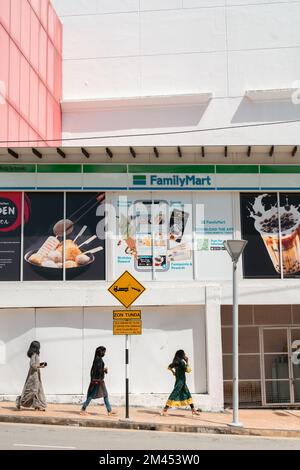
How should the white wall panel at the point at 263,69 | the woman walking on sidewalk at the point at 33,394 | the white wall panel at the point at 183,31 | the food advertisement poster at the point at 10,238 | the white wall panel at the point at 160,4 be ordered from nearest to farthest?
the woman walking on sidewalk at the point at 33,394 < the food advertisement poster at the point at 10,238 < the white wall panel at the point at 263,69 < the white wall panel at the point at 183,31 < the white wall panel at the point at 160,4

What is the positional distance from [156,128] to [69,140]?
3670mm

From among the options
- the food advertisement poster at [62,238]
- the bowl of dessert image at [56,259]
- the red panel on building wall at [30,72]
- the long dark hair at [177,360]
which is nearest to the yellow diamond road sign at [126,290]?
the long dark hair at [177,360]

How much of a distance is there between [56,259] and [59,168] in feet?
8.55

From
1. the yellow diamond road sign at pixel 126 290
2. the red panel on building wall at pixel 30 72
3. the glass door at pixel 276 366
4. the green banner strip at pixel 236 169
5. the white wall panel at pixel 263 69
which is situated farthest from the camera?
the white wall panel at pixel 263 69

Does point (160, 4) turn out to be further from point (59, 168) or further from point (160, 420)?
point (160, 420)

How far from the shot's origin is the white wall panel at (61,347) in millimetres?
17953

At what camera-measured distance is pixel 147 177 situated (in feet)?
62.7

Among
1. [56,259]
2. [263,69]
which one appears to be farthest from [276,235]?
[263,69]

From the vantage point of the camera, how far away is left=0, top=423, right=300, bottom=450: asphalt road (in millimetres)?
11133

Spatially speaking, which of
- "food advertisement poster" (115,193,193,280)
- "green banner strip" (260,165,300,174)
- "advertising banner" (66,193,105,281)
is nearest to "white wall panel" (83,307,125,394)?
"advertising banner" (66,193,105,281)

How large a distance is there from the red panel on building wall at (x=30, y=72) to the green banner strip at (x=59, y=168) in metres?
3.38

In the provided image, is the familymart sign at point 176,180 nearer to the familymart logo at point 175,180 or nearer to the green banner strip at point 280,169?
the familymart logo at point 175,180

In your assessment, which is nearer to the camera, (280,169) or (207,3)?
(280,169)

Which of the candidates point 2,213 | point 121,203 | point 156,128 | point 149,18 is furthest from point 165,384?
point 149,18
